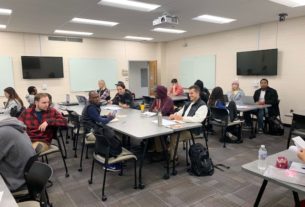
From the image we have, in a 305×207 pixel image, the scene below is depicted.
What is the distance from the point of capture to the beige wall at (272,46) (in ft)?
18.8

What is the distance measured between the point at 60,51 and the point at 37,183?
6729 millimetres

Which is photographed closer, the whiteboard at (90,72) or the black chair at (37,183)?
the black chair at (37,183)

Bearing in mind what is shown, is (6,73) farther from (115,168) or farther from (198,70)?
(198,70)

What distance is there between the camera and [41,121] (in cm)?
314

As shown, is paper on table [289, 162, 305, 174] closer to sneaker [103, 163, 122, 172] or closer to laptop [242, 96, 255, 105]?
sneaker [103, 163, 122, 172]

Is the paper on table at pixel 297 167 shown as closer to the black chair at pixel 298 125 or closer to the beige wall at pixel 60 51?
the black chair at pixel 298 125

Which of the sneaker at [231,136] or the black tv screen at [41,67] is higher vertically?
the black tv screen at [41,67]

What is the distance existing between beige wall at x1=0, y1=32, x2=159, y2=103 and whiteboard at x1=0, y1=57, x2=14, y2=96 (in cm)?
12

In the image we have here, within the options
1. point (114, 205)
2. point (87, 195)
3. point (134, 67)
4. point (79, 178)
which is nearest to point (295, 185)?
point (114, 205)

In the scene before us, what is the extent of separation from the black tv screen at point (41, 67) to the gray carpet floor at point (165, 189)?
4230mm

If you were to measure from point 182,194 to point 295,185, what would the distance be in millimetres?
1564

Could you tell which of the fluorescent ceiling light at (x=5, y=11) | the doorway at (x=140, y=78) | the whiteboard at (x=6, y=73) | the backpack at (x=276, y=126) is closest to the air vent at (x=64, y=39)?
the whiteboard at (x=6, y=73)

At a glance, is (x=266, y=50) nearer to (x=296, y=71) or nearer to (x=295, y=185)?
(x=296, y=71)

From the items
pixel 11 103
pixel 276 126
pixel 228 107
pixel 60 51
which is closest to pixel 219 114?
pixel 228 107
